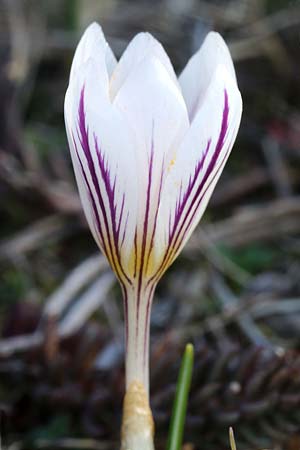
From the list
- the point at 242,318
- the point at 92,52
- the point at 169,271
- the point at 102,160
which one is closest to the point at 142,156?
the point at 102,160

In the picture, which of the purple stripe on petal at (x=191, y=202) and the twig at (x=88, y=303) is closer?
the purple stripe on petal at (x=191, y=202)

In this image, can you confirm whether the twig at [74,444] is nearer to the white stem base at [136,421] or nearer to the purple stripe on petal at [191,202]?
the white stem base at [136,421]

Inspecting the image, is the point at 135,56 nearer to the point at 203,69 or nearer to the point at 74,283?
the point at 203,69

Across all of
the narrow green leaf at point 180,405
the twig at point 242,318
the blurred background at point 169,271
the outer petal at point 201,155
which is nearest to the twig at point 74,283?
the blurred background at point 169,271

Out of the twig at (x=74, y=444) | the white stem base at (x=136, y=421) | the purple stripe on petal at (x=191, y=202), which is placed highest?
the purple stripe on petal at (x=191, y=202)

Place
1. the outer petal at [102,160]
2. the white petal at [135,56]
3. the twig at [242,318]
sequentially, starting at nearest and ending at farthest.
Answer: the outer petal at [102,160] < the white petal at [135,56] < the twig at [242,318]

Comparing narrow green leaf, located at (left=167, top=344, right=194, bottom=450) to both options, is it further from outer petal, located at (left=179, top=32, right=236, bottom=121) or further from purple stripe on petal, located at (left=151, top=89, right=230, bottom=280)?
outer petal, located at (left=179, top=32, right=236, bottom=121)

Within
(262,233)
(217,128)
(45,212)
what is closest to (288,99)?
(262,233)

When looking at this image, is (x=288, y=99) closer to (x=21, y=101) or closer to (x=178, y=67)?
(x=178, y=67)
